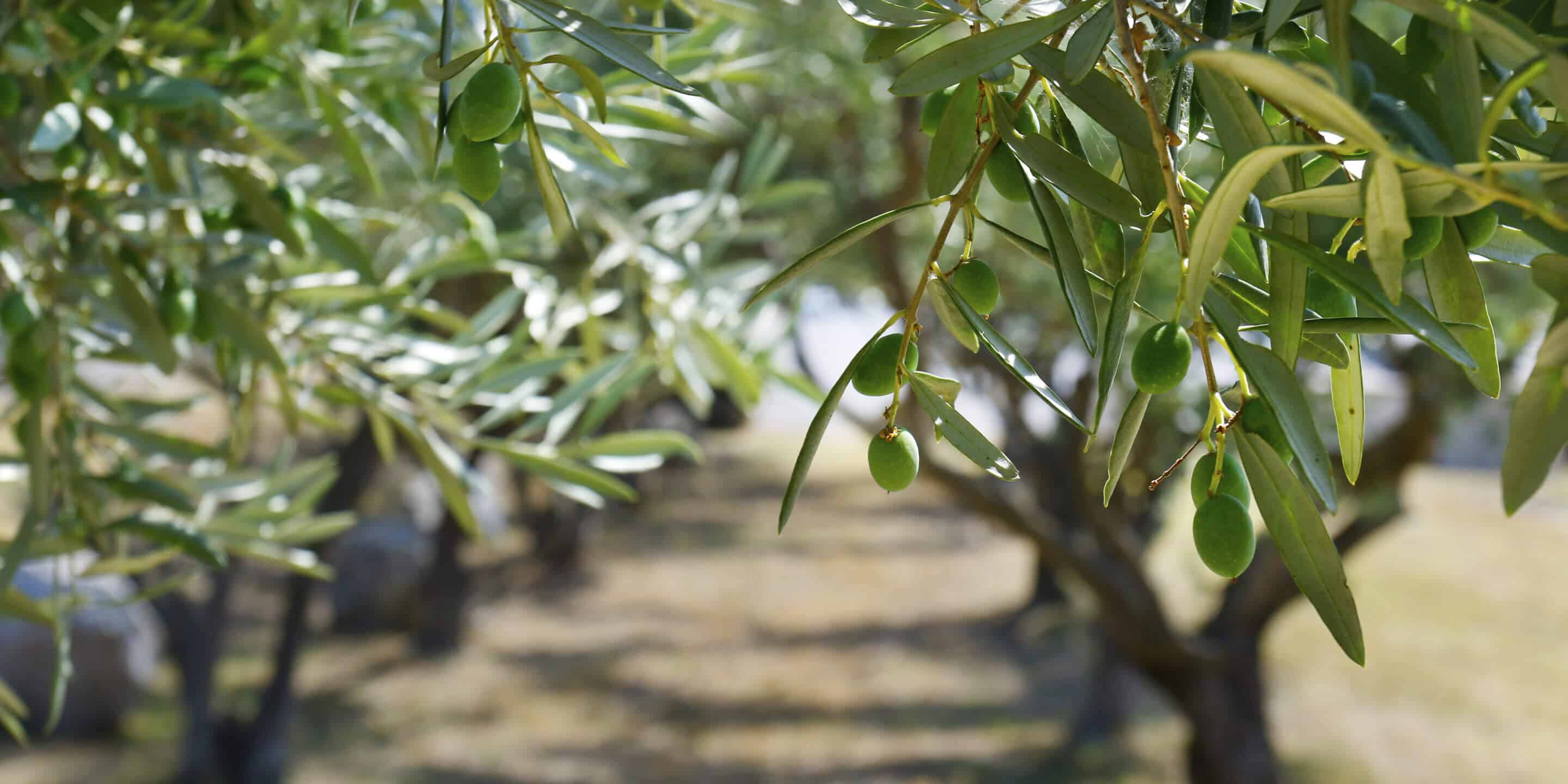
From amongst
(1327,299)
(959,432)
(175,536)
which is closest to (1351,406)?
(1327,299)

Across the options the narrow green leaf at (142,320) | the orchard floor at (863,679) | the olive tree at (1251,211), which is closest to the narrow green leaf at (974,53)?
the olive tree at (1251,211)

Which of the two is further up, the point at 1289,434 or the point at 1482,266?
the point at 1289,434

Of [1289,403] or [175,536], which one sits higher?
[1289,403]

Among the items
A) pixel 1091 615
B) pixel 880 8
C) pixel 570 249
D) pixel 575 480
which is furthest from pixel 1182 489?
pixel 880 8

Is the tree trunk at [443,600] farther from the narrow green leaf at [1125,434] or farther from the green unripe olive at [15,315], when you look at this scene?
the narrow green leaf at [1125,434]

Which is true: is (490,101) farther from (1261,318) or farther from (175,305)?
(175,305)

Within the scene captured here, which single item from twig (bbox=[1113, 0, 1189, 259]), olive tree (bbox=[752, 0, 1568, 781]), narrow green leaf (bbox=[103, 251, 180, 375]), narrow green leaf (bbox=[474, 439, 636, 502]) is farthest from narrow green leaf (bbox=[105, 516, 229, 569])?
twig (bbox=[1113, 0, 1189, 259])

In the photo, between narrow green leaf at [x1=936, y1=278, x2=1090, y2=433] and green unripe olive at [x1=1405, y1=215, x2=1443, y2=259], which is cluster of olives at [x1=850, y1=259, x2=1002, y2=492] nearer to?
narrow green leaf at [x1=936, y1=278, x2=1090, y2=433]

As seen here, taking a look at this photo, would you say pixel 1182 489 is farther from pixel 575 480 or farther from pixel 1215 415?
pixel 1215 415

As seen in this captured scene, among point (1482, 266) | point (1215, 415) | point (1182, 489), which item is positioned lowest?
point (1182, 489)
